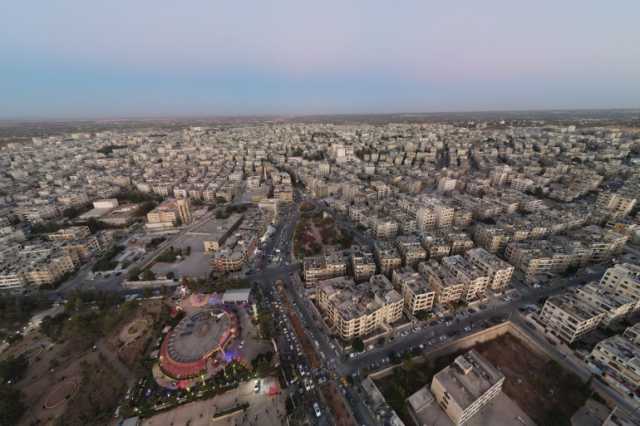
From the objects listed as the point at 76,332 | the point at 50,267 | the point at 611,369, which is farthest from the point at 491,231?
the point at 50,267

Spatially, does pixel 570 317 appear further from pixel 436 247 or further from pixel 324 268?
pixel 324 268

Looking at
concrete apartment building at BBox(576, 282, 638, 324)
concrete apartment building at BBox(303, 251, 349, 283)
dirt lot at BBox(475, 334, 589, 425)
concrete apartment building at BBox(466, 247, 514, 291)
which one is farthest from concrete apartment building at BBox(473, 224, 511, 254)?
concrete apartment building at BBox(303, 251, 349, 283)

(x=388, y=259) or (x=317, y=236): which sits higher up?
(x=388, y=259)

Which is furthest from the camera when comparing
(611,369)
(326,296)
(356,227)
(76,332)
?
(356,227)

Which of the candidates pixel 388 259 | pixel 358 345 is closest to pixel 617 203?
pixel 388 259

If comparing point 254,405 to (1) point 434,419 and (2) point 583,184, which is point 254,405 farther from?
(2) point 583,184

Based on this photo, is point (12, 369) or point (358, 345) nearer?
point (12, 369)

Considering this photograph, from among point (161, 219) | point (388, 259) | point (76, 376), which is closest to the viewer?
point (76, 376)
